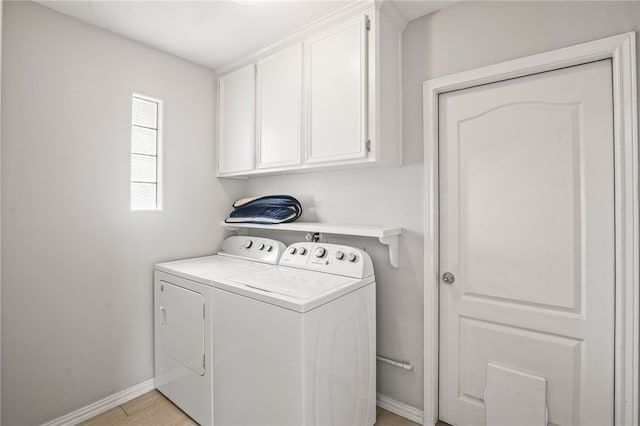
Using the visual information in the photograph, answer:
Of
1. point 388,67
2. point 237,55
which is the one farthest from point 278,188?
point 388,67

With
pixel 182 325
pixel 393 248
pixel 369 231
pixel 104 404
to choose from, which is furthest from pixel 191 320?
pixel 393 248

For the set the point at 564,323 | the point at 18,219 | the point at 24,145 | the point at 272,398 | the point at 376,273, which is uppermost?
the point at 24,145

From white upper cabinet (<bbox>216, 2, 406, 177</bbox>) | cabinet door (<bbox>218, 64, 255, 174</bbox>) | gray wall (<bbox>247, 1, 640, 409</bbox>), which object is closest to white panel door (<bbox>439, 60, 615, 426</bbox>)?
gray wall (<bbox>247, 1, 640, 409</bbox>)

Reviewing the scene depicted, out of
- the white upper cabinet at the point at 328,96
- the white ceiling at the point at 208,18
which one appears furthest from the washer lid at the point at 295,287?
the white ceiling at the point at 208,18

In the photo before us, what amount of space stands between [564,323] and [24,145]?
9.62ft

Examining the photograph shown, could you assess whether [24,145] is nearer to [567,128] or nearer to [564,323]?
[567,128]

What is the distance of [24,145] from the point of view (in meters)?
1.70

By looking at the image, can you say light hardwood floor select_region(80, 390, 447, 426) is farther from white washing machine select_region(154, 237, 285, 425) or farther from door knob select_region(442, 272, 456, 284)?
door knob select_region(442, 272, 456, 284)

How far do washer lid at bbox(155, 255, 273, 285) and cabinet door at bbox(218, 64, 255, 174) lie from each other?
0.71 m

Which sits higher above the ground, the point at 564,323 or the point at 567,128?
the point at 567,128

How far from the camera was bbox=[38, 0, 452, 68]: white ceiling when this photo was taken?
175 cm

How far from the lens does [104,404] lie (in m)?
1.97

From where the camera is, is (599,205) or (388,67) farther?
(388,67)

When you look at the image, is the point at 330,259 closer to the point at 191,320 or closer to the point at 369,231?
the point at 369,231
